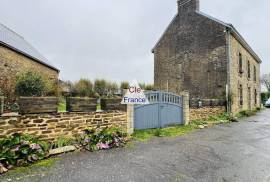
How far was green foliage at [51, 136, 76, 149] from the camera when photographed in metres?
4.65

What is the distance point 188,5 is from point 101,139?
44.6ft

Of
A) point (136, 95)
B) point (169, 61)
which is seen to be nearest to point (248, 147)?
point (136, 95)

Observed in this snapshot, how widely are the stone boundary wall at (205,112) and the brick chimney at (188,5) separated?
25.8 ft

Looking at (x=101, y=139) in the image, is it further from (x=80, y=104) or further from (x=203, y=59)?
(x=203, y=59)

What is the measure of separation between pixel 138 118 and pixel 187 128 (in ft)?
8.29

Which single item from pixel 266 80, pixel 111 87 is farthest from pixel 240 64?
pixel 266 80

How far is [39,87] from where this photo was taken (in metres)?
12.6

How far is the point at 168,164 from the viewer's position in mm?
4117

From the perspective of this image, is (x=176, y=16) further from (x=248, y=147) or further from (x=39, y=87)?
(x=248, y=147)

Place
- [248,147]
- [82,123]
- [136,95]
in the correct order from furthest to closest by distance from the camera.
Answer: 1. [136,95]
2. [248,147]
3. [82,123]

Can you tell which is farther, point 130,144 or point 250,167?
point 130,144

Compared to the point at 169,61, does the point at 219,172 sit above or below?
below

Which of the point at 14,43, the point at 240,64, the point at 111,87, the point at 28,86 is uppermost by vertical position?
the point at 14,43

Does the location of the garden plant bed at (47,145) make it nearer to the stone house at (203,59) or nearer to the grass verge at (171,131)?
the grass verge at (171,131)
